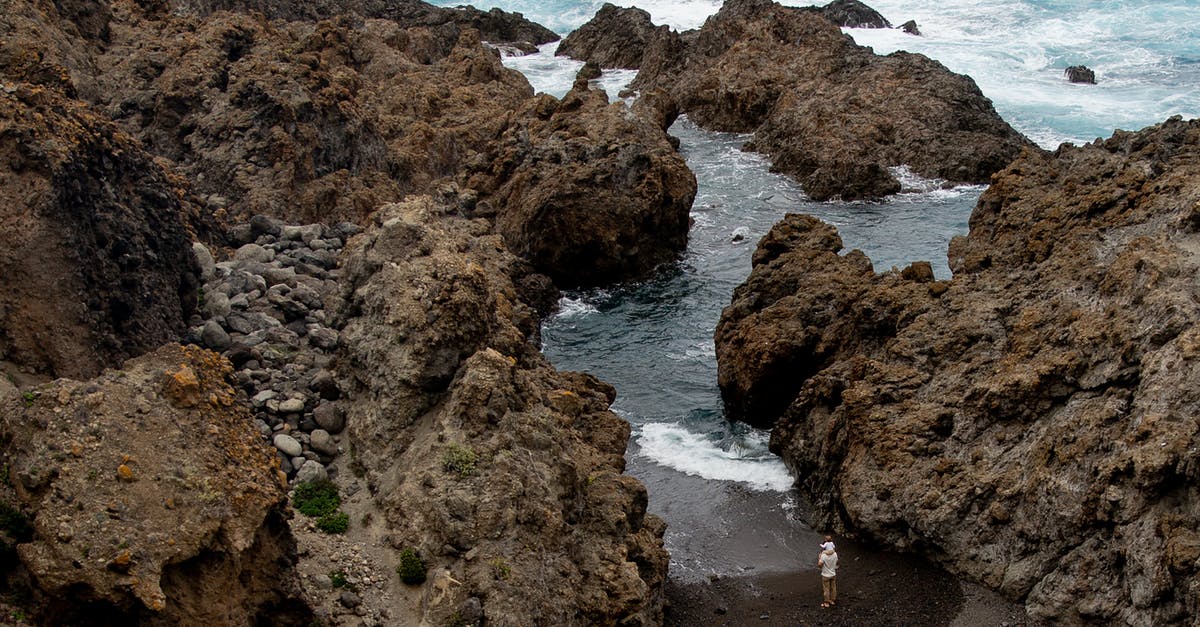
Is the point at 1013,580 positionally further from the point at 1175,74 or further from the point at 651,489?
the point at 1175,74

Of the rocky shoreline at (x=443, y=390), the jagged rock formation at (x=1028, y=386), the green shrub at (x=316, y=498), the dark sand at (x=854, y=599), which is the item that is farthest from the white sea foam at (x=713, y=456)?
the green shrub at (x=316, y=498)

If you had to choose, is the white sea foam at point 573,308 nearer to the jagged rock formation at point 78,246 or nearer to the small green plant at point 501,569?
the jagged rock formation at point 78,246

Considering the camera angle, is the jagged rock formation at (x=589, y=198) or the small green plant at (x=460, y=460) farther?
the jagged rock formation at (x=589, y=198)

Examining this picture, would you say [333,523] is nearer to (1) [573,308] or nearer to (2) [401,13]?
(1) [573,308]

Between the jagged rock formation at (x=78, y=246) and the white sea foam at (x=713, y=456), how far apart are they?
1233 centimetres

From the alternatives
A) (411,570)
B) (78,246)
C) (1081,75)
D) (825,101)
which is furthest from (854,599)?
(1081,75)

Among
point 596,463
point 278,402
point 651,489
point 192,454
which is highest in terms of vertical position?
point 192,454

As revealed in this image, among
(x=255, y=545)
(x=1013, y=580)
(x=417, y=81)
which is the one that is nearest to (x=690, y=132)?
(x=417, y=81)

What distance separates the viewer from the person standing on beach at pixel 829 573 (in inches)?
761

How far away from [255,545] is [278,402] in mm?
5128

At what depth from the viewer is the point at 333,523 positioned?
15.6 meters

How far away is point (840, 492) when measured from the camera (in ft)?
72.6

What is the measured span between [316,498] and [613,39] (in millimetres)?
68083

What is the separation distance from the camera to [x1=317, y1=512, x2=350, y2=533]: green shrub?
1552 cm
